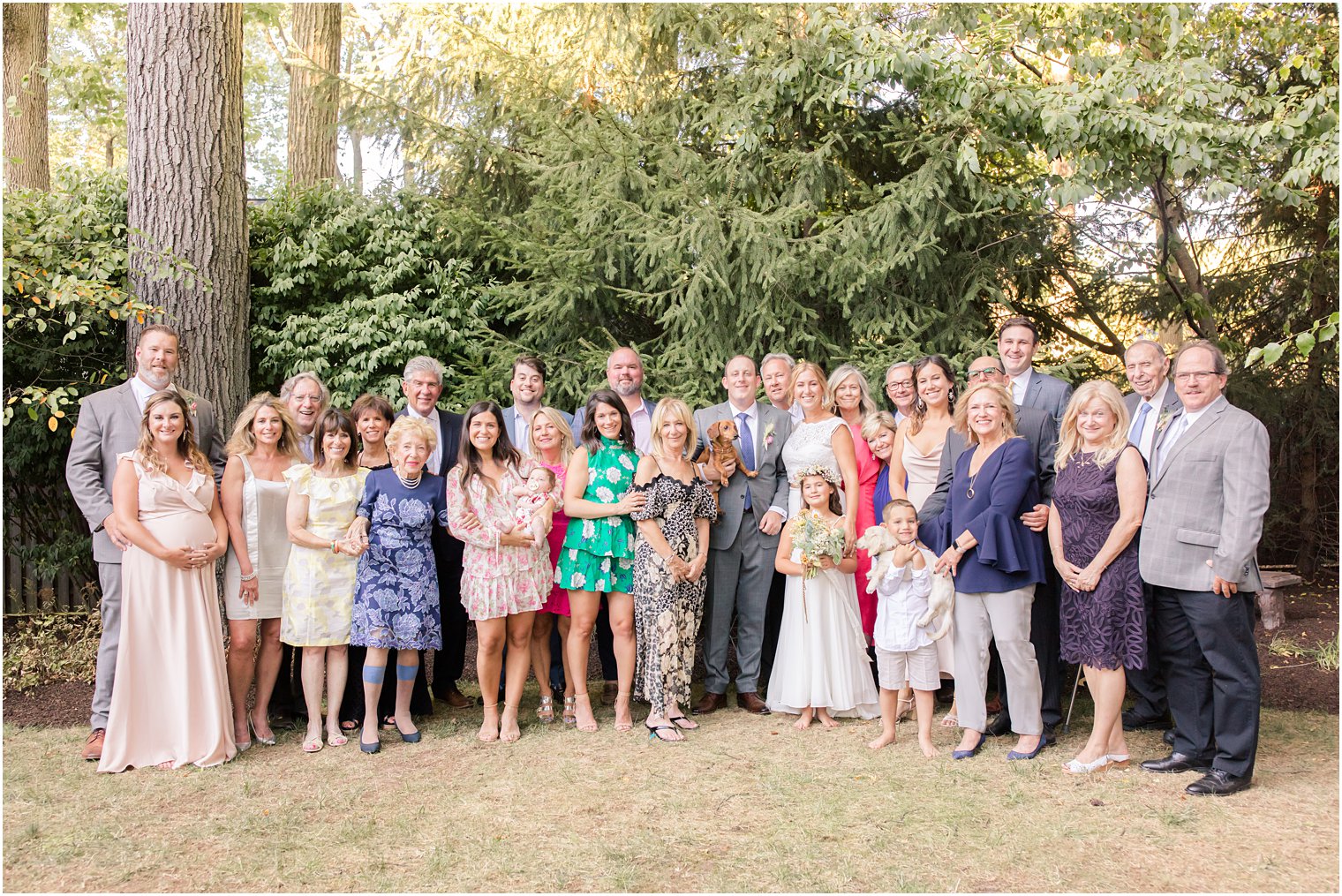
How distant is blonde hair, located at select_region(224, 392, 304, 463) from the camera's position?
5.36 meters

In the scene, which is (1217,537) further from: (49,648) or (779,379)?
(49,648)

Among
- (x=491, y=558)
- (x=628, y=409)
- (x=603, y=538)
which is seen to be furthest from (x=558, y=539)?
(x=628, y=409)

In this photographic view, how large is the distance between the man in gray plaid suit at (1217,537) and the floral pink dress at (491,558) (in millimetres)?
3139

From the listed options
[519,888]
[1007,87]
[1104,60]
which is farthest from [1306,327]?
[519,888]

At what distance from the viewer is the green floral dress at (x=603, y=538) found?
5555 mm

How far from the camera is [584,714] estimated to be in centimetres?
569

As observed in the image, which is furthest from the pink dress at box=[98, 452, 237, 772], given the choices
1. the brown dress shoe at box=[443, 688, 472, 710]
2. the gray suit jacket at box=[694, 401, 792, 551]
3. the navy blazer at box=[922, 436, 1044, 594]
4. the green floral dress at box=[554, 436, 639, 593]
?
the navy blazer at box=[922, 436, 1044, 594]

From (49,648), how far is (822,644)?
5.95 metres

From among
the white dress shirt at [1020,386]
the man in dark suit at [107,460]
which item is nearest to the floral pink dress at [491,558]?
the man in dark suit at [107,460]

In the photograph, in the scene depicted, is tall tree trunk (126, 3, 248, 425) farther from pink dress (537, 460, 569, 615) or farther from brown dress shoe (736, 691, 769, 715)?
brown dress shoe (736, 691, 769, 715)

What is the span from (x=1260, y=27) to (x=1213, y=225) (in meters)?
1.97

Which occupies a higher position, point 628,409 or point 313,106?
point 313,106

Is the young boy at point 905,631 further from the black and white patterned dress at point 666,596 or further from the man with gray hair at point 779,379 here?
the man with gray hair at point 779,379

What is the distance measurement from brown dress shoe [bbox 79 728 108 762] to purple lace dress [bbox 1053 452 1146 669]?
5.00 meters
